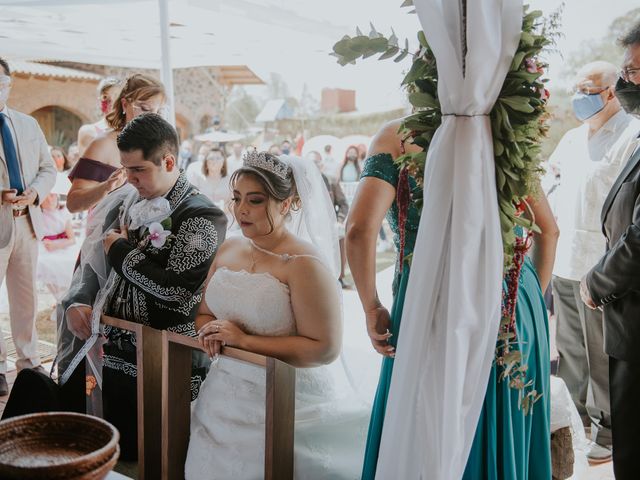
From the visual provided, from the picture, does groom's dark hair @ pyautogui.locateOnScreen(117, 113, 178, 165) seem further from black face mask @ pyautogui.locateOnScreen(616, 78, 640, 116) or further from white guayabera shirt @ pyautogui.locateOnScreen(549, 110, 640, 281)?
white guayabera shirt @ pyautogui.locateOnScreen(549, 110, 640, 281)

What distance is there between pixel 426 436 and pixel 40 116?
16338 millimetres

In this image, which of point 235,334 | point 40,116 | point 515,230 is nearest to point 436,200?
point 515,230

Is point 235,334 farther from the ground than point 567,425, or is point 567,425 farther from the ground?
point 235,334

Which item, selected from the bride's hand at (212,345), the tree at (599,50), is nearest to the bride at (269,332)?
the bride's hand at (212,345)

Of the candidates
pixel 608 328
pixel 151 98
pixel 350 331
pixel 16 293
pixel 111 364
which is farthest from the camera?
pixel 16 293

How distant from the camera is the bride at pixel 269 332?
219cm

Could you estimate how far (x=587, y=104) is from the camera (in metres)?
3.53

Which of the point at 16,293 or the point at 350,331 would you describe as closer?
the point at 350,331

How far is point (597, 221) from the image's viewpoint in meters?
3.61

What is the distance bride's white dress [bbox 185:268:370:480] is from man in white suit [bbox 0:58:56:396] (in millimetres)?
2139

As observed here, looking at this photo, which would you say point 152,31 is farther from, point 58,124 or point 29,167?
point 58,124

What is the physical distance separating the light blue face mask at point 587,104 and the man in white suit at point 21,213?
3.36 metres

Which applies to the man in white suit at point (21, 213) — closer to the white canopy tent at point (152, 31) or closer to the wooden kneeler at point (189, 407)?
the white canopy tent at point (152, 31)

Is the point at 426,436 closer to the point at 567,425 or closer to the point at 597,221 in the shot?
the point at 567,425
